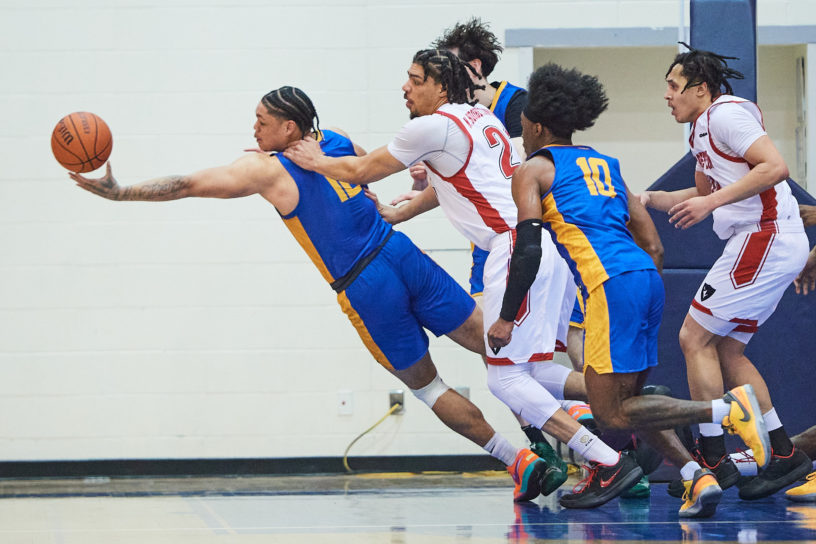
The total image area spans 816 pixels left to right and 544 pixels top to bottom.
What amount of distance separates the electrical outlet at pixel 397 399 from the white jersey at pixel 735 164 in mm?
2787

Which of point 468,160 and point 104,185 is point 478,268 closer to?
point 468,160

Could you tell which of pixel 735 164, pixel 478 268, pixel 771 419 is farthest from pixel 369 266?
pixel 771 419

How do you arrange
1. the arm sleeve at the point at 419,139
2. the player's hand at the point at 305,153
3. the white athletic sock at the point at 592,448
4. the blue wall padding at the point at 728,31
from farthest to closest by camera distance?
1. the blue wall padding at the point at 728,31
2. the player's hand at the point at 305,153
3. the arm sleeve at the point at 419,139
4. the white athletic sock at the point at 592,448

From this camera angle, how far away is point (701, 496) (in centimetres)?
381

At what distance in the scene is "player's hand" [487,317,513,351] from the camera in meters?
4.03

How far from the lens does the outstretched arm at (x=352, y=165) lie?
4.23m

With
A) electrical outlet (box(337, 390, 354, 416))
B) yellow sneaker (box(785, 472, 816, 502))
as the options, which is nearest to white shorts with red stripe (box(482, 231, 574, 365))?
yellow sneaker (box(785, 472, 816, 502))

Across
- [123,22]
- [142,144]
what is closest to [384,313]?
[142,144]

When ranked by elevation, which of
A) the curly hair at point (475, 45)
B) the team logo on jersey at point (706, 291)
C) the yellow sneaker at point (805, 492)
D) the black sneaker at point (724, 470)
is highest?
the curly hair at point (475, 45)

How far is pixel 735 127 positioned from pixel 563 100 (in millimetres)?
845

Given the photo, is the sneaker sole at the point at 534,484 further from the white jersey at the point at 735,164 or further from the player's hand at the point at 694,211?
Result: the white jersey at the point at 735,164

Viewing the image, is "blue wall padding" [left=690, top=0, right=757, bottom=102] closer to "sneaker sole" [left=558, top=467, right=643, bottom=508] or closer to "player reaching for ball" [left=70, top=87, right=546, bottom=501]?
"player reaching for ball" [left=70, top=87, right=546, bottom=501]

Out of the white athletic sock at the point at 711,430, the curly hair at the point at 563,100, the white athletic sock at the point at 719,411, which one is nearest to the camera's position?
the white athletic sock at the point at 719,411

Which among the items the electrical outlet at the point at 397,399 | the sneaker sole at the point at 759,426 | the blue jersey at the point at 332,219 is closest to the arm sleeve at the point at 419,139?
the blue jersey at the point at 332,219
